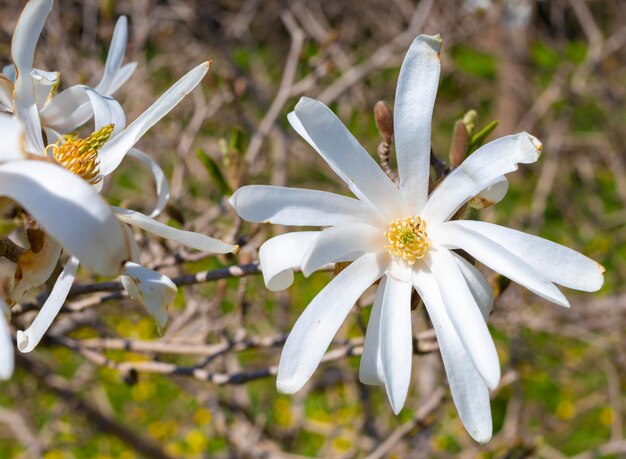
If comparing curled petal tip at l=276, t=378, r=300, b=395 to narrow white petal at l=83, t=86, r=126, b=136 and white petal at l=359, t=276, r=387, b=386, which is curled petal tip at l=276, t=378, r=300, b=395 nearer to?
white petal at l=359, t=276, r=387, b=386

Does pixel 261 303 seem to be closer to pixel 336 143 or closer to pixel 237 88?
pixel 237 88

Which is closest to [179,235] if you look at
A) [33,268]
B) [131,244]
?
[131,244]

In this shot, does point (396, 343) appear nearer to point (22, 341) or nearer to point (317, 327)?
point (317, 327)

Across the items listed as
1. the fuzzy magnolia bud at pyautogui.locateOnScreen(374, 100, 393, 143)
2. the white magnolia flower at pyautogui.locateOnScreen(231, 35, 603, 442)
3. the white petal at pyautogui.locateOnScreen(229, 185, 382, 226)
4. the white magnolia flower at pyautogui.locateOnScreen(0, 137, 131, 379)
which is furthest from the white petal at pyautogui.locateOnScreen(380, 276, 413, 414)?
the white magnolia flower at pyautogui.locateOnScreen(0, 137, 131, 379)

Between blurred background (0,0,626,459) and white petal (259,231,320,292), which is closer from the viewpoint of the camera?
white petal (259,231,320,292)

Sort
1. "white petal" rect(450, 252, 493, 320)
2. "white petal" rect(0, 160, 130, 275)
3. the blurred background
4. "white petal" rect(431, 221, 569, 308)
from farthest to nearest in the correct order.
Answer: the blurred background < "white petal" rect(450, 252, 493, 320) < "white petal" rect(431, 221, 569, 308) < "white petal" rect(0, 160, 130, 275)

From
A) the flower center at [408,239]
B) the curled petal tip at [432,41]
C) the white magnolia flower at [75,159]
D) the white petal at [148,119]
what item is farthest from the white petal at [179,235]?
the curled petal tip at [432,41]
